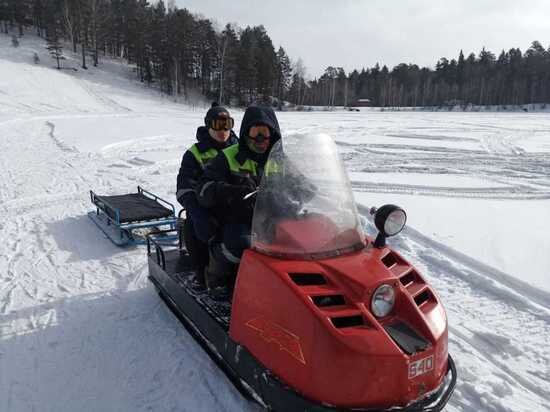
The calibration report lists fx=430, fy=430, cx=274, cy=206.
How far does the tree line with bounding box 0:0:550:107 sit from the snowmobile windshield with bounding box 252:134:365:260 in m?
41.3

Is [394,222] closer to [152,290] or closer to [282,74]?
[152,290]

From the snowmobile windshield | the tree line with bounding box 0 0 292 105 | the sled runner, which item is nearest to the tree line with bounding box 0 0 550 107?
the tree line with bounding box 0 0 292 105

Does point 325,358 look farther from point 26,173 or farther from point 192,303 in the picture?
point 26,173

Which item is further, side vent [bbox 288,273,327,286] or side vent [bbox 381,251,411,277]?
side vent [bbox 381,251,411,277]

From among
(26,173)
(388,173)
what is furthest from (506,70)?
(26,173)

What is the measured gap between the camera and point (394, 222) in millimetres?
2619

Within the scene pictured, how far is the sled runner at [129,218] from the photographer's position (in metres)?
5.79

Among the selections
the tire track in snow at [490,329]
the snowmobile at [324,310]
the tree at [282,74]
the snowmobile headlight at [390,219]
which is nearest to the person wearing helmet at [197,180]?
the snowmobile at [324,310]

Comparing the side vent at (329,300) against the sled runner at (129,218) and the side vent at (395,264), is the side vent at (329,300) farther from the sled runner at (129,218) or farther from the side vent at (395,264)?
the sled runner at (129,218)

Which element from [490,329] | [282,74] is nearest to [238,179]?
[490,329]

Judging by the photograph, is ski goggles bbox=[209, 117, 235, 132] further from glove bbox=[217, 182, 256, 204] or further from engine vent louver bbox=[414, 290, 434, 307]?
engine vent louver bbox=[414, 290, 434, 307]

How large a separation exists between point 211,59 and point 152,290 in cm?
4778

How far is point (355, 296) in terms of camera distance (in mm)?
2211

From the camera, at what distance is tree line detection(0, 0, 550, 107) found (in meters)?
45.8
